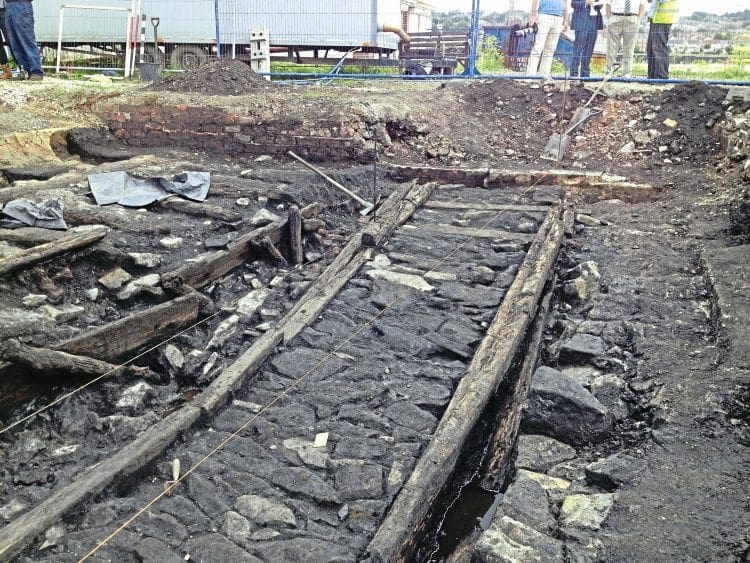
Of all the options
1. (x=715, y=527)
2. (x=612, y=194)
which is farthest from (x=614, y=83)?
(x=715, y=527)

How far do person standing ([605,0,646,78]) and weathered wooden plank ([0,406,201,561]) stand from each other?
32.2ft

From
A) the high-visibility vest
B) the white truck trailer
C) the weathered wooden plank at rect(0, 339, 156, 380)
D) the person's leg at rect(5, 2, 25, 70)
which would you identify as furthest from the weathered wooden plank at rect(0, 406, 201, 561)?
the white truck trailer

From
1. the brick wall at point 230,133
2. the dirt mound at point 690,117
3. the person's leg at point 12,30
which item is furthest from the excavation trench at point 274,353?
the person's leg at point 12,30

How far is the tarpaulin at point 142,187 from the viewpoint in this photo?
6.95 meters

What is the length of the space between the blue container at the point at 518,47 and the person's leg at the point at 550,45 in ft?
1.21

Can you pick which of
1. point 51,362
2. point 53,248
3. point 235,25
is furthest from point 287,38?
point 51,362

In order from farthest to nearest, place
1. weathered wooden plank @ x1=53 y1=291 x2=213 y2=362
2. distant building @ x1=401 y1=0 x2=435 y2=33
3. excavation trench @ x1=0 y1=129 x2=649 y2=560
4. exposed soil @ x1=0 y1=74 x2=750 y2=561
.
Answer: distant building @ x1=401 y1=0 x2=435 y2=33 → weathered wooden plank @ x1=53 y1=291 x2=213 y2=362 → excavation trench @ x1=0 y1=129 x2=649 y2=560 → exposed soil @ x1=0 y1=74 x2=750 y2=561

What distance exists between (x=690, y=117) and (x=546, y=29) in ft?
10.3

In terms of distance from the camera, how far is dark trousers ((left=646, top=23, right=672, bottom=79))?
35.0ft

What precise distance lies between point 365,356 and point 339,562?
6.90 feet

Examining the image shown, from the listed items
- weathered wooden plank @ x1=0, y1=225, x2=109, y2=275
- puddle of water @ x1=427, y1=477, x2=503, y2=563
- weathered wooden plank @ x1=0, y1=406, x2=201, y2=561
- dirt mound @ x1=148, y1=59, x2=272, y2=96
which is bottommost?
puddle of water @ x1=427, y1=477, x2=503, y2=563

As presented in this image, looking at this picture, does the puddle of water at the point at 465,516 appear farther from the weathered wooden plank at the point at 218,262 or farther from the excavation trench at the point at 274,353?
the weathered wooden plank at the point at 218,262

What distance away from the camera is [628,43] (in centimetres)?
1096

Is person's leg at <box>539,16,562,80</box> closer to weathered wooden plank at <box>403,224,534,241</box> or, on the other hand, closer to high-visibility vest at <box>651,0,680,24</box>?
high-visibility vest at <box>651,0,680,24</box>
